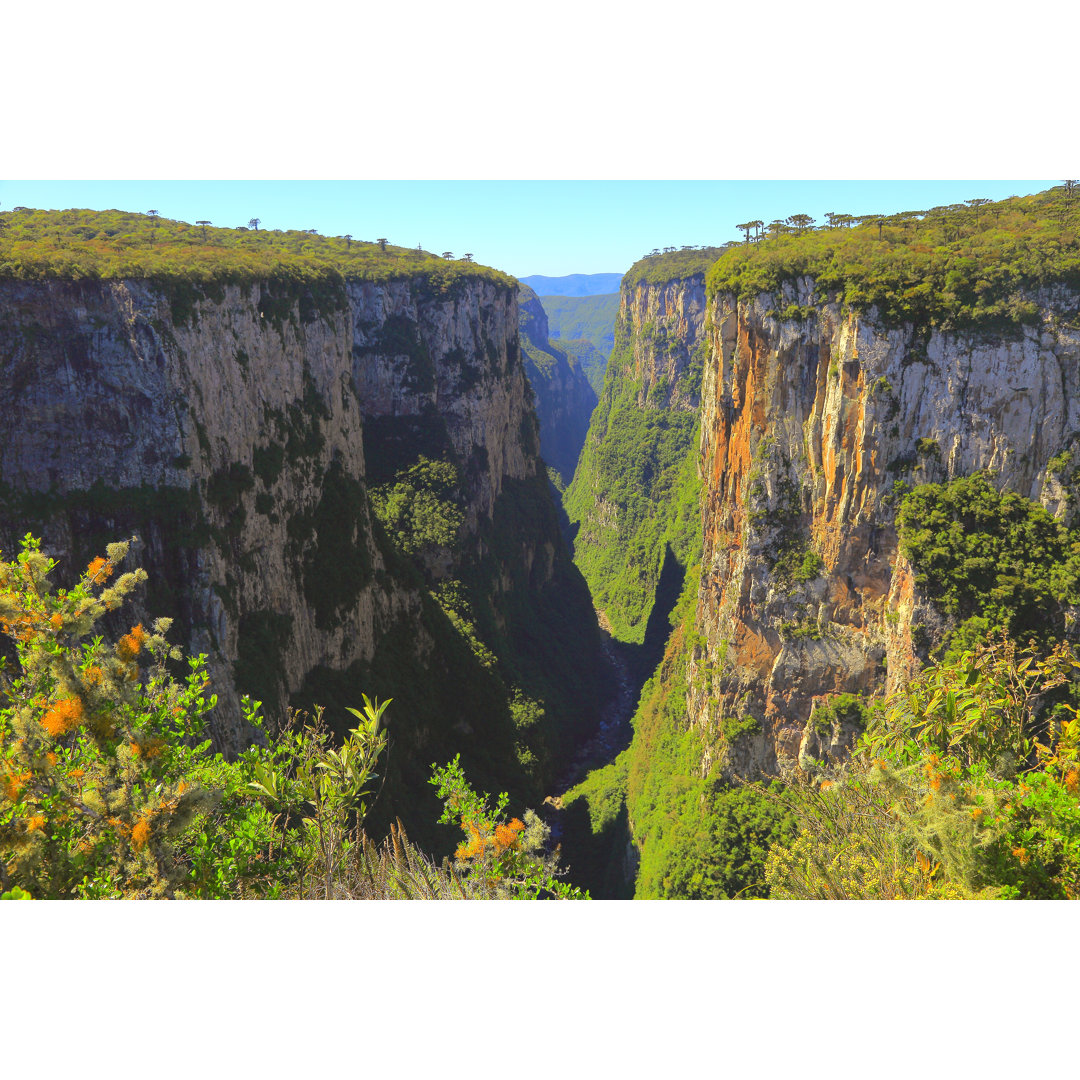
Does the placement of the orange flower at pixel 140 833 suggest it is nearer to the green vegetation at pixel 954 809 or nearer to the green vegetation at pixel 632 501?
the green vegetation at pixel 954 809

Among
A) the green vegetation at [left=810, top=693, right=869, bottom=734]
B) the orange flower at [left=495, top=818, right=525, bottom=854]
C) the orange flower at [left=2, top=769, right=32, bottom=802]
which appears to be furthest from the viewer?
the green vegetation at [left=810, top=693, right=869, bottom=734]

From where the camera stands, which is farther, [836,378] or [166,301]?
[836,378]

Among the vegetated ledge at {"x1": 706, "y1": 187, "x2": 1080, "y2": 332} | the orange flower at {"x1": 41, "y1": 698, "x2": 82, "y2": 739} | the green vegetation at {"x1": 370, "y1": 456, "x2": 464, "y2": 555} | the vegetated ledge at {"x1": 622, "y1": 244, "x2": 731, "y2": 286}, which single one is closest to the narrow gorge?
the vegetated ledge at {"x1": 706, "y1": 187, "x2": 1080, "y2": 332}

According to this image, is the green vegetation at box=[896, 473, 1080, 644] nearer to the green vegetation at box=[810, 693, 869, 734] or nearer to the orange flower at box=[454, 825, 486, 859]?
the green vegetation at box=[810, 693, 869, 734]

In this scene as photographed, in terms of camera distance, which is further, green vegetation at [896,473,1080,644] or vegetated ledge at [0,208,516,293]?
green vegetation at [896,473,1080,644]

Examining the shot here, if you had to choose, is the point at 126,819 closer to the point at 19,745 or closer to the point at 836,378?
the point at 19,745

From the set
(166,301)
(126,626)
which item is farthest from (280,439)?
(126,626)

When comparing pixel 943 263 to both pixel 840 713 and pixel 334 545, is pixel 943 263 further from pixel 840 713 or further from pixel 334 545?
pixel 334 545
